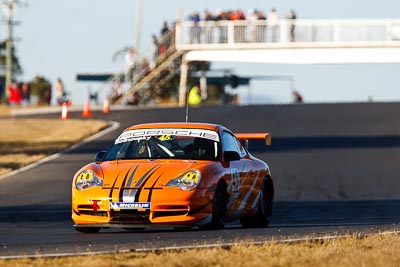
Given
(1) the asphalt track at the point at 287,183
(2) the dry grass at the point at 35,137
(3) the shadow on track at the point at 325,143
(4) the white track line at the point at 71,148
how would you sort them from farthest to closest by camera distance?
(3) the shadow on track at the point at 325,143 → (2) the dry grass at the point at 35,137 → (4) the white track line at the point at 71,148 → (1) the asphalt track at the point at 287,183

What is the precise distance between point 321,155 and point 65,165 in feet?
20.5

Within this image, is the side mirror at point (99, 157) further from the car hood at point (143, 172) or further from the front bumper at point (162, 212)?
the front bumper at point (162, 212)

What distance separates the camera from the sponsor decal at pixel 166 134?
651 inches

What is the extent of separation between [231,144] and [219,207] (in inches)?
59.5

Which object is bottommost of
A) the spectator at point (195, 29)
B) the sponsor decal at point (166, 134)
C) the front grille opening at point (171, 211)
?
the front grille opening at point (171, 211)

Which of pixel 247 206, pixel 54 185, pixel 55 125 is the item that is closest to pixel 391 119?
pixel 55 125

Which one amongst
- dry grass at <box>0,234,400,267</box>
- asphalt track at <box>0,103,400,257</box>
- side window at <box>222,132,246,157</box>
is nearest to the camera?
dry grass at <box>0,234,400,267</box>

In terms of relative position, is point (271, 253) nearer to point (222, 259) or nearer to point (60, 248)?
point (222, 259)

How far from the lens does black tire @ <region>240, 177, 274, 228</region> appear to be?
675 inches

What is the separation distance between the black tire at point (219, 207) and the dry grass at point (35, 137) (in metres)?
13.4

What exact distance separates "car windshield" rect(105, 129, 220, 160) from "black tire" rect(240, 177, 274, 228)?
1107mm

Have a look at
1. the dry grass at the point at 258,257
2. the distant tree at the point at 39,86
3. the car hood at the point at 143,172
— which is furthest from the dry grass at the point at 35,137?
the distant tree at the point at 39,86

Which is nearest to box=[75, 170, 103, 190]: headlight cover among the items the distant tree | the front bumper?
the front bumper

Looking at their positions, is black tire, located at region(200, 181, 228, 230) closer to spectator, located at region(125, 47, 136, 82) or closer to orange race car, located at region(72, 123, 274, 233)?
orange race car, located at region(72, 123, 274, 233)
